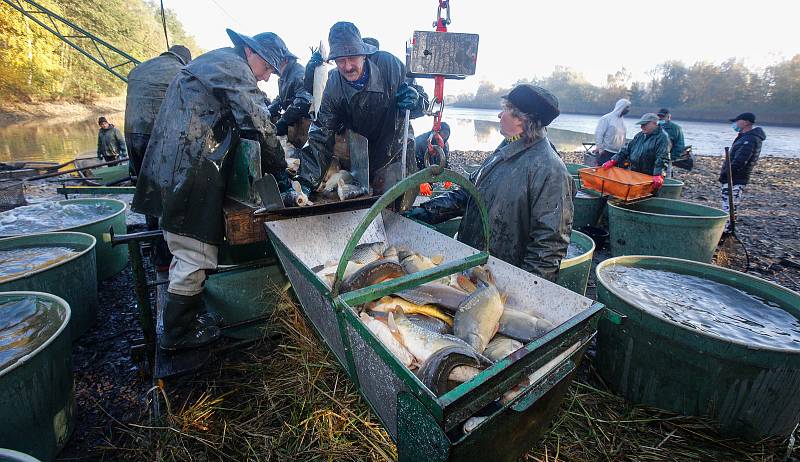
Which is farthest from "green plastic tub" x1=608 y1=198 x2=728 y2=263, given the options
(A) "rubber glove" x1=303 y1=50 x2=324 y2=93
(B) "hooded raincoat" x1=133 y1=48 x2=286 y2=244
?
(A) "rubber glove" x1=303 y1=50 x2=324 y2=93

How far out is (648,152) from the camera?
6.97 metres

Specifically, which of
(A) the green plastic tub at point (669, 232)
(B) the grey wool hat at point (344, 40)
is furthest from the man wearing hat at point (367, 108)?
(A) the green plastic tub at point (669, 232)

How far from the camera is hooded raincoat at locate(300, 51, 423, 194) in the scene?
4.04 meters

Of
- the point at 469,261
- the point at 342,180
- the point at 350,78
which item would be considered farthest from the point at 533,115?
the point at 350,78

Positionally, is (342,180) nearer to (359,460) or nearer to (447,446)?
(359,460)

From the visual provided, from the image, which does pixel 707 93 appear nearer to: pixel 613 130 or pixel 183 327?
pixel 613 130

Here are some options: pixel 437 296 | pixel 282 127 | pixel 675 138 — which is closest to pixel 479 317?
pixel 437 296

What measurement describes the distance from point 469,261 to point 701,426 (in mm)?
1929

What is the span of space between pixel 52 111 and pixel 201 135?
140 ft

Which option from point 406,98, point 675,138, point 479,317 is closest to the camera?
point 479,317

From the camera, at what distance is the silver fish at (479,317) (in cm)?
184

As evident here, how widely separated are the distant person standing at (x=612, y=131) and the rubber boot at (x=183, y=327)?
10.7 metres

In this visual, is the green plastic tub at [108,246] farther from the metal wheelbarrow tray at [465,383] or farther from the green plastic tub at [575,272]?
the green plastic tub at [575,272]

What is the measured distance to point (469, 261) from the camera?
7.23 ft
